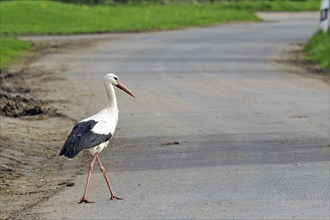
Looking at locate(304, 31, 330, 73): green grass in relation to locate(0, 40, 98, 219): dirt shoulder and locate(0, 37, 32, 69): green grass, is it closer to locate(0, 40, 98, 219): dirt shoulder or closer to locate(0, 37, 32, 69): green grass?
locate(0, 40, 98, 219): dirt shoulder

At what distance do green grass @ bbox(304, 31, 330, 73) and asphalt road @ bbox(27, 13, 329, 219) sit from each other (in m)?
1.16

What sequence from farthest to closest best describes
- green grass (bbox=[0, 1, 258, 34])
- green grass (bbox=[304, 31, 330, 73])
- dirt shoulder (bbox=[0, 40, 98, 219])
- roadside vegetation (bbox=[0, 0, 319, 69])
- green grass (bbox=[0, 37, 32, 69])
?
green grass (bbox=[0, 1, 258, 34]), roadside vegetation (bbox=[0, 0, 319, 69]), green grass (bbox=[0, 37, 32, 69]), green grass (bbox=[304, 31, 330, 73]), dirt shoulder (bbox=[0, 40, 98, 219])

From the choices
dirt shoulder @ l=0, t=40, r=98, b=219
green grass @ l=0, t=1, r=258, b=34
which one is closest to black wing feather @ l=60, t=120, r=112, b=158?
dirt shoulder @ l=0, t=40, r=98, b=219

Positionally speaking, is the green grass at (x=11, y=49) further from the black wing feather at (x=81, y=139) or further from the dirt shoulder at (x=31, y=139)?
the black wing feather at (x=81, y=139)

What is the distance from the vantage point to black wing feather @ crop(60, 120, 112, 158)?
11.2 meters

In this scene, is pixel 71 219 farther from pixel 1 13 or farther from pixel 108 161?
pixel 1 13

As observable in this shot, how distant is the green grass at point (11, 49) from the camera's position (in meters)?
30.6

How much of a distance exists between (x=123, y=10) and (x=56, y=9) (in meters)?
5.20

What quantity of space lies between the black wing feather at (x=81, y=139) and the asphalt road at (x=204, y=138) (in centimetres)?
58

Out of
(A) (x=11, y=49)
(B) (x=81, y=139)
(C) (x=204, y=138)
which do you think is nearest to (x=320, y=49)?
(A) (x=11, y=49)

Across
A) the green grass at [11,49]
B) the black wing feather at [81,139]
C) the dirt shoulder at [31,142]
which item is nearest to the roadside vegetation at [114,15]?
the green grass at [11,49]

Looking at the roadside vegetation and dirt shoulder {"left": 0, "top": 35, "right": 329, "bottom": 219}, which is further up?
dirt shoulder {"left": 0, "top": 35, "right": 329, "bottom": 219}

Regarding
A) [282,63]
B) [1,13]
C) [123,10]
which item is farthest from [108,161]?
[123,10]

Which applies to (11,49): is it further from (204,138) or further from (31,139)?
(204,138)
